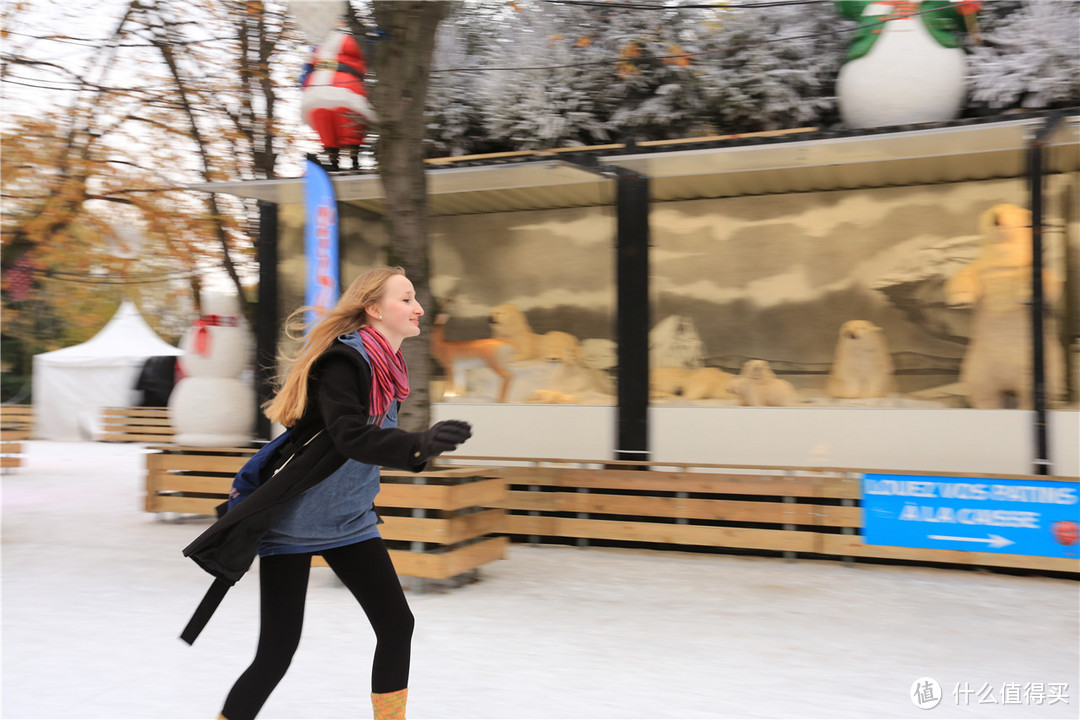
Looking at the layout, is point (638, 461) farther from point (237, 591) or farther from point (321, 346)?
point (321, 346)

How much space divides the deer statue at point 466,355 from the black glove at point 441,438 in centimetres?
779

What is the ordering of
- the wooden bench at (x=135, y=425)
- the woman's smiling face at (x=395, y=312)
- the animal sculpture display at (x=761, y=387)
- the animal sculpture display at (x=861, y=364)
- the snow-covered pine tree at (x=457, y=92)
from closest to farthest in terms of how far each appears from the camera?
the woman's smiling face at (x=395, y=312) → the animal sculpture display at (x=861, y=364) → the animal sculpture display at (x=761, y=387) → the snow-covered pine tree at (x=457, y=92) → the wooden bench at (x=135, y=425)

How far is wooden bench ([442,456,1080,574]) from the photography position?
25.5ft

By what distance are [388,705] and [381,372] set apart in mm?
1099

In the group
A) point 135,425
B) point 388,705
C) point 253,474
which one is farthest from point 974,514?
point 135,425

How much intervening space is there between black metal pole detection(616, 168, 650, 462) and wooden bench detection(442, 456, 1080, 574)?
367 millimetres

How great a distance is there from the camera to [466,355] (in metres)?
10.7

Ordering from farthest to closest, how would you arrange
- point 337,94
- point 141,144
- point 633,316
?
point 141,144 → point 337,94 → point 633,316

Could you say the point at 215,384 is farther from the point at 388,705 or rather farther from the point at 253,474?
the point at 388,705

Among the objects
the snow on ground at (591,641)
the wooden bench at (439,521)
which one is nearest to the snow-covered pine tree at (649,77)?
the wooden bench at (439,521)

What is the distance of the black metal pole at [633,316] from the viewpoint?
9.19 metres

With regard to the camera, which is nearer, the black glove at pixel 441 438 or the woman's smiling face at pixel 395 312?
the black glove at pixel 441 438

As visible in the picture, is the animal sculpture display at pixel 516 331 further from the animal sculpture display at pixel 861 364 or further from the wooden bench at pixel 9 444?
the wooden bench at pixel 9 444

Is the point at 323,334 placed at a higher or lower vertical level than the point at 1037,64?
lower
